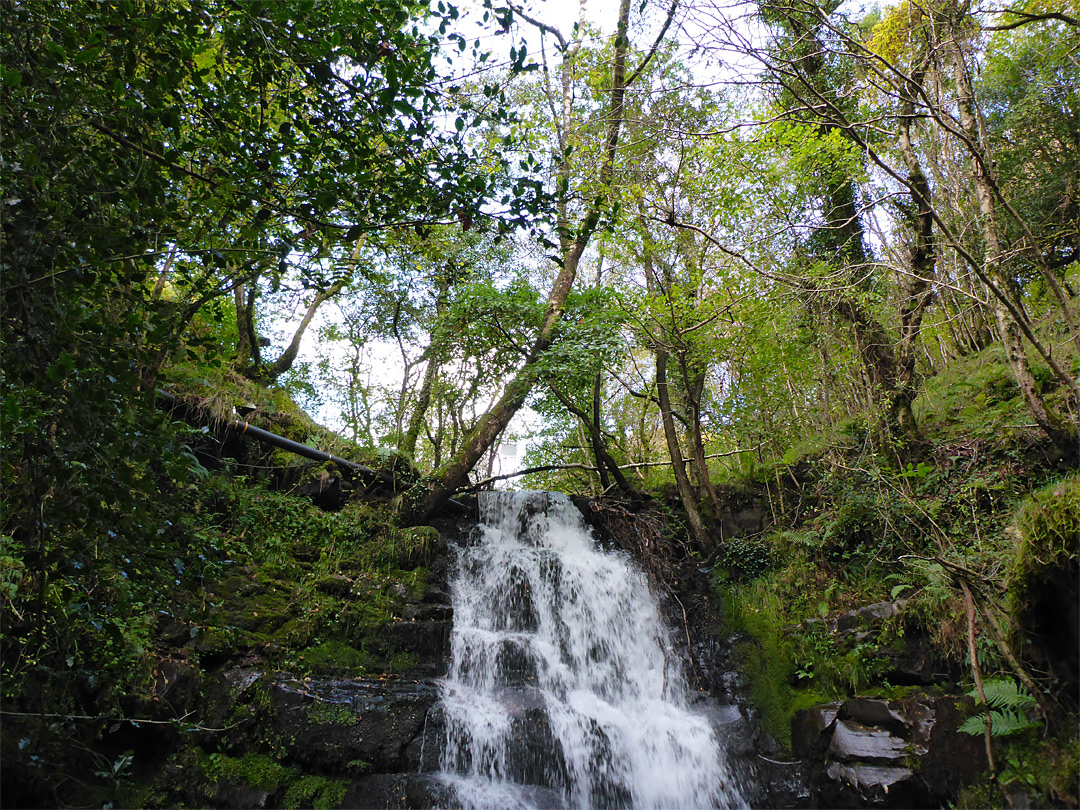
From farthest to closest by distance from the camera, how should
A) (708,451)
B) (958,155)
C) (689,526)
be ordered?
(708,451) < (958,155) < (689,526)

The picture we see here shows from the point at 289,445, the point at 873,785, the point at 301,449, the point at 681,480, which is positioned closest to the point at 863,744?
the point at 873,785

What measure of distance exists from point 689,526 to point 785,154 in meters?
5.72

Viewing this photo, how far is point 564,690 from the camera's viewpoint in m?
5.90

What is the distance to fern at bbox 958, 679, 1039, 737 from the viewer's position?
3.66 metres

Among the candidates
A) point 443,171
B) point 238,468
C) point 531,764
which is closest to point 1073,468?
point 531,764

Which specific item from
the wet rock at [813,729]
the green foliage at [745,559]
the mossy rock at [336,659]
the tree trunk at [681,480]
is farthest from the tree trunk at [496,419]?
the wet rock at [813,729]

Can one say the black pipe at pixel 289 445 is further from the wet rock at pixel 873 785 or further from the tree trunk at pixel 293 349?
the wet rock at pixel 873 785

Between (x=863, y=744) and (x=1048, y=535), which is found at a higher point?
(x=1048, y=535)

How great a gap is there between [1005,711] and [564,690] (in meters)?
3.84

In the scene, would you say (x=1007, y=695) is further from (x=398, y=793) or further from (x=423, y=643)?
(x=423, y=643)

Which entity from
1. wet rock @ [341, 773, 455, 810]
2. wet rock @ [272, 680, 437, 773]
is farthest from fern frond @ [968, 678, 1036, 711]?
wet rock @ [272, 680, 437, 773]

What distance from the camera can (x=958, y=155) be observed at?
9.18 metres

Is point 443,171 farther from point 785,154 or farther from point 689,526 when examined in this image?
point 689,526

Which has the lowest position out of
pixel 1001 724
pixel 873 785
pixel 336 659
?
pixel 873 785
